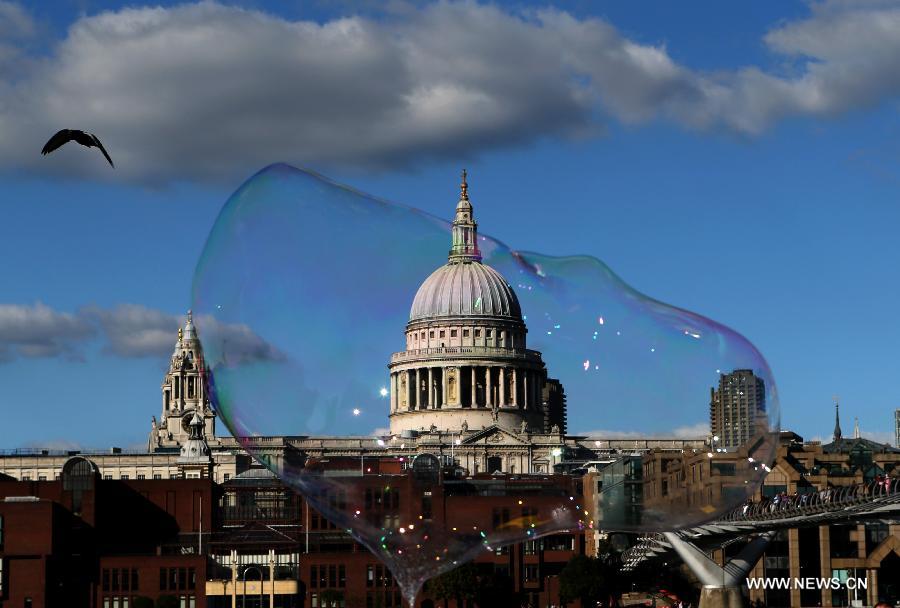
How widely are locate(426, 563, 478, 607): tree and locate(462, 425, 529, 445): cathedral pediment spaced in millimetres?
83626

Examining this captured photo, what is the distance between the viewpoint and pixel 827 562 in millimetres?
108438

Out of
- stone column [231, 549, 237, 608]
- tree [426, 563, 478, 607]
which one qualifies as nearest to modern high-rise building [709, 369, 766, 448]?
tree [426, 563, 478, 607]

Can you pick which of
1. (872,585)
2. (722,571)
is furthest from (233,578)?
(722,571)

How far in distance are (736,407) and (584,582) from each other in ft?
251

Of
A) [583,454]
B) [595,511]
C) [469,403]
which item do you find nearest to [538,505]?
[595,511]

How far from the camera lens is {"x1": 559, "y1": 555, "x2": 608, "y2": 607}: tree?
11344 cm

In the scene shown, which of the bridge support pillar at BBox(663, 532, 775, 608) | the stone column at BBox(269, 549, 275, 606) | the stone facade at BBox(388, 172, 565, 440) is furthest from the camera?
the stone facade at BBox(388, 172, 565, 440)

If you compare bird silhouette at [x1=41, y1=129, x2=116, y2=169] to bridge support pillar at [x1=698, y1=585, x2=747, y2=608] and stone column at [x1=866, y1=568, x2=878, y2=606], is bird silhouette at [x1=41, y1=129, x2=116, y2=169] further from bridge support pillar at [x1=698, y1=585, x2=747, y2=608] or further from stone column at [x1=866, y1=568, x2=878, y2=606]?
stone column at [x1=866, y1=568, x2=878, y2=606]

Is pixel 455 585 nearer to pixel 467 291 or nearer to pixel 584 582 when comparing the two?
pixel 584 582

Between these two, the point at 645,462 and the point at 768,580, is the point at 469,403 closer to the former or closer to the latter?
the point at 768,580

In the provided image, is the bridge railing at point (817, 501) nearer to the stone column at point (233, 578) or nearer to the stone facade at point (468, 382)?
the stone column at point (233, 578)

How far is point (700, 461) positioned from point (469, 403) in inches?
5953

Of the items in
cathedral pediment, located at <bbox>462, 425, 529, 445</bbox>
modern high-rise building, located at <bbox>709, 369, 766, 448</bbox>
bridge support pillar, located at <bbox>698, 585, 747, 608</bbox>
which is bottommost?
bridge support pillar, located at <bbox>698, 585, 747, 608</bbox>

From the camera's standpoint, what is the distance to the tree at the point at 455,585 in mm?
110625
